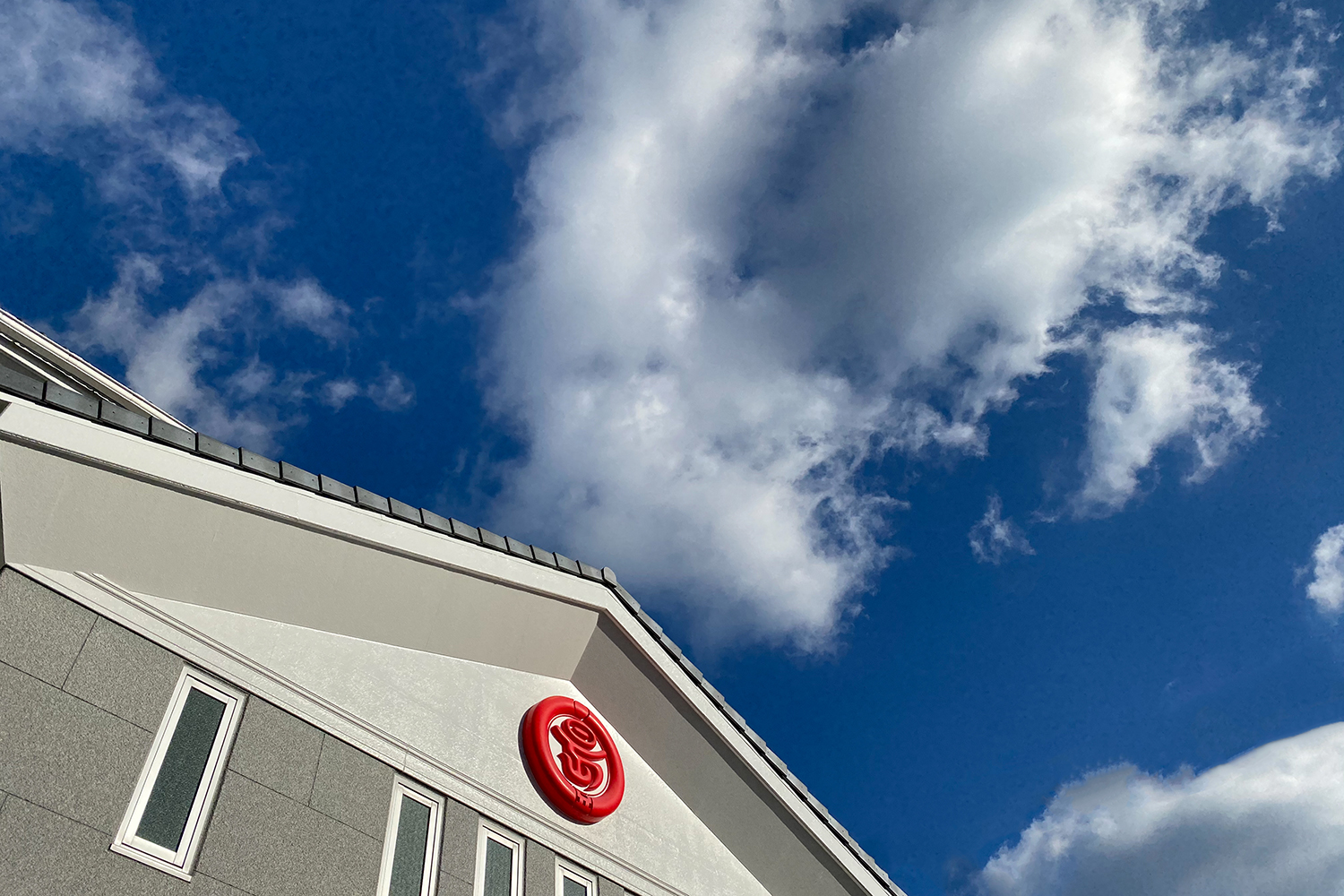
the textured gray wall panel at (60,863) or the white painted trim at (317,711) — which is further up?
the white painted trim at (317,711)

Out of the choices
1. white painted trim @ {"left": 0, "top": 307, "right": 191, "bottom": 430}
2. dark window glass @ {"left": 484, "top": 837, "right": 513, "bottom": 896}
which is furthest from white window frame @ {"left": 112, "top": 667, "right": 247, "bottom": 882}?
white painted trim @ {"left": 0, "top": 307, "right": 191, "bottom": 430}

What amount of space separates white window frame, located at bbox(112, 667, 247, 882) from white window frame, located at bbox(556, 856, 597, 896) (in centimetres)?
487

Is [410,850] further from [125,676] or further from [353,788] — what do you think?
[125,676]

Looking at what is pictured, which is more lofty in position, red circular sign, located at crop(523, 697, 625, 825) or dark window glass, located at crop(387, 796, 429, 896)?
red circular sign, located at crop(523, 697, 625, 825)

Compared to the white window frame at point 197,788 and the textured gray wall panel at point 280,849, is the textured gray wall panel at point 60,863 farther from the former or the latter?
the textured gray wall panel at point 280,849

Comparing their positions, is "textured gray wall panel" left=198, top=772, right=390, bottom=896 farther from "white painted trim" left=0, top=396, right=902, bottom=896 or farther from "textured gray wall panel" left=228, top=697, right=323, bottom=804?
"white painted trim" left=0, top=396, right=902, bottom=896

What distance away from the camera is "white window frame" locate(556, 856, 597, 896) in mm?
12219

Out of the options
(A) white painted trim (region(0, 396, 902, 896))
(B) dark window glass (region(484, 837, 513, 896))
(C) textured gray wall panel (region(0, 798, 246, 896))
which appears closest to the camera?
(C) textured gray wall panel (region(0, 798, 246, 896))

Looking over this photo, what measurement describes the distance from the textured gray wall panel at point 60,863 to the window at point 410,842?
2.47 meters

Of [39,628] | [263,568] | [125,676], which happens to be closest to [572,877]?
[263,568]

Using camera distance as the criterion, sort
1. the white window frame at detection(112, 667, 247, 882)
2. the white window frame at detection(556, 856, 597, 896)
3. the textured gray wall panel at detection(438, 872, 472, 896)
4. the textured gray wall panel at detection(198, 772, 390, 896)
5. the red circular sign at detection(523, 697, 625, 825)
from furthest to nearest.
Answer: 1. the red circular sign at detection(523, 697, 625, 825)
2. the white window frame at detection(556, 856, 597, 896)
3. the textured gray wall panel at detection(438, 872, 472, 896)
4. the textured gray wall panel at detection(198, 772, 390, 896)
5. the white window frame at detection(112, 667, 247, 882)

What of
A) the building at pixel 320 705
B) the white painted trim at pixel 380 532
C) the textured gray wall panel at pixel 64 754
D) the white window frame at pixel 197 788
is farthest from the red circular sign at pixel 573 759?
the textured gray wall panel at pixel 64 754

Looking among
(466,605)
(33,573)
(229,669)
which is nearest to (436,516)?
(466,605)

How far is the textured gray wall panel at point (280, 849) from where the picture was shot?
9.15 meters
